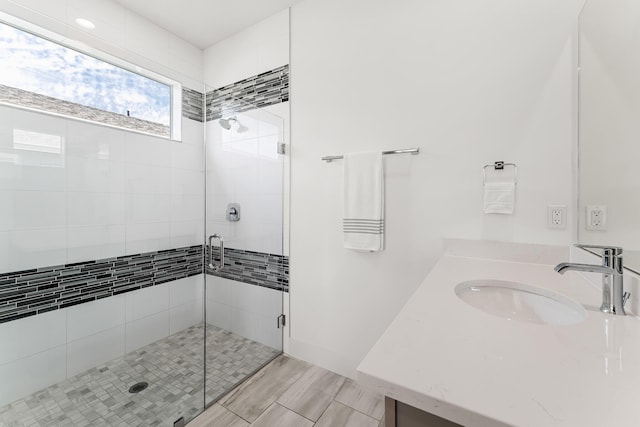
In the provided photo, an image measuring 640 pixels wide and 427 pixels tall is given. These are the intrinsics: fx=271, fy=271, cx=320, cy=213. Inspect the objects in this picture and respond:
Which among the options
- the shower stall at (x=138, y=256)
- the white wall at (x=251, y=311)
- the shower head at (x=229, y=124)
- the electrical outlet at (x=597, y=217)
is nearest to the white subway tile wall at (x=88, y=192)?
the shower stall at (x=138, y=256)

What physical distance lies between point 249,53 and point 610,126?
2458 millimetres

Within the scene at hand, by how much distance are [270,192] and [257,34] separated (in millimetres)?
1388

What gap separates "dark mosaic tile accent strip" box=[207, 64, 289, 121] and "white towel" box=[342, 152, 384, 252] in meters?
0.87

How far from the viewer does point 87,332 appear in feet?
5.99

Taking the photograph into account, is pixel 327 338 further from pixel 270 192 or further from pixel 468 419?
pixel 468 419

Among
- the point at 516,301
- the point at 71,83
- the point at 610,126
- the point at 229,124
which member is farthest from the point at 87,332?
the point at 610,126

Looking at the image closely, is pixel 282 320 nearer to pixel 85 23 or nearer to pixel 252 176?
pixel 252 176

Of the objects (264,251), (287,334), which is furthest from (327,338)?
(264,251)

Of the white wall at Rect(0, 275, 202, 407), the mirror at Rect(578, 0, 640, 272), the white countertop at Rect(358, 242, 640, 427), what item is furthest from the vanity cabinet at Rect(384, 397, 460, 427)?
the white wall at Rect(0, 275, 202, 407)

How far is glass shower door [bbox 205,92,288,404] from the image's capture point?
6.81 feet

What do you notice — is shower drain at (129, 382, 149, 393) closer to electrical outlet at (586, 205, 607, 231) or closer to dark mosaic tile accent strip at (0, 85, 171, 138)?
dark mosaic tile accent strip at (0, 85, 171, 138)

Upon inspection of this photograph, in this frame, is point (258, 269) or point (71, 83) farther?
point (258, 269)

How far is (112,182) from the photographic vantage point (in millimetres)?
1886

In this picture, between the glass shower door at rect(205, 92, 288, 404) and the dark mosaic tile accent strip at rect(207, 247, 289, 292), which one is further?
the dark mosaic tile accent strip at rect(207, 247, 289, 292)
